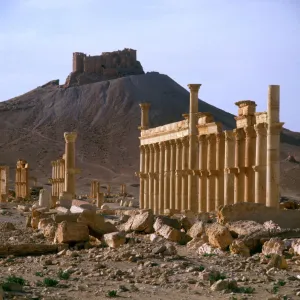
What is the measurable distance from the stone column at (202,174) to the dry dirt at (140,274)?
16.7 metres

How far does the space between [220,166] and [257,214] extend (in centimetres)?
1193

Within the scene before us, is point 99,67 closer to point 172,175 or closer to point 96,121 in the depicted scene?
point 96,121

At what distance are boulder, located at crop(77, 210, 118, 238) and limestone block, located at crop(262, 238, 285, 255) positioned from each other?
17.5 feet

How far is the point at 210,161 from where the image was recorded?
35.8 metres

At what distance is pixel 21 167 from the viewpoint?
6209 cm

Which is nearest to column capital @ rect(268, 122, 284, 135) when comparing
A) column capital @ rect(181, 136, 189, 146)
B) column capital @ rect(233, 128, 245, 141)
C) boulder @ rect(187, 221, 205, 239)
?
column capital @ rect(233, 128, 245, 141)

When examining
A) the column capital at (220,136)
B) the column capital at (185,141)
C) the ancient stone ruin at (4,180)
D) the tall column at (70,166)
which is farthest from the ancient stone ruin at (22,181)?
the column capital at (220,136)

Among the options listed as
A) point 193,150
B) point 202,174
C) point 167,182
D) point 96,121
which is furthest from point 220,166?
point 96,121

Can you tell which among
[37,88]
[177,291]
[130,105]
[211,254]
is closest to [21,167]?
[211,254]

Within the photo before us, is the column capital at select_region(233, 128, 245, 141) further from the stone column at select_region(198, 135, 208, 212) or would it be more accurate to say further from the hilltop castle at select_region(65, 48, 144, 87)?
the hilltop castle at select_region(65, 48, 144, 87)

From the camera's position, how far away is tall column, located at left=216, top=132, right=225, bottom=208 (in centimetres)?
3456

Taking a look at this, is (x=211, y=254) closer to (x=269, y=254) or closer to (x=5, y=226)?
(x=269, y=254)

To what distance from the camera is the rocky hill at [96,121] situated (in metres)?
119

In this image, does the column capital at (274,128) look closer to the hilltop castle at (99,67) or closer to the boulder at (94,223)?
the boulder at (94,223)
